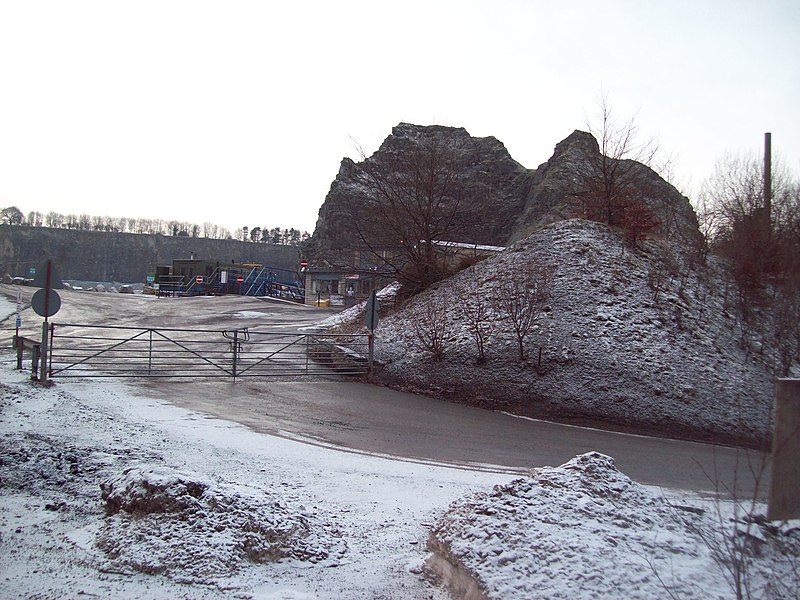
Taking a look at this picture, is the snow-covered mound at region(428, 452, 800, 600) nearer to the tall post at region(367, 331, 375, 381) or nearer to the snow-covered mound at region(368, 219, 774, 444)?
the snow-covered mound at region(368, 219, 774, 444)

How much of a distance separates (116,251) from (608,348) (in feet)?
314

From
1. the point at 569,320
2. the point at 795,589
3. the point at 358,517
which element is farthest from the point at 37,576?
the point at 569,320

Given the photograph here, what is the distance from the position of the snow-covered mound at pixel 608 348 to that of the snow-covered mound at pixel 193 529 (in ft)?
39.0

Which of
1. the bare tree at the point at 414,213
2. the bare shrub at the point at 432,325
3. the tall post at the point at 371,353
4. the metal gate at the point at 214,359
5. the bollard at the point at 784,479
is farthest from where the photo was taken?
the bare tree at the point at 414,213

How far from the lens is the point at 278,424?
1312cm

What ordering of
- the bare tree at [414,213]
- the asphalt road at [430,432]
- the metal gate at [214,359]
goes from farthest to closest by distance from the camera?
1. the bare tree at [414,213]
2. the metal gate at [214,359]
3. the asphalt road at [430,432]

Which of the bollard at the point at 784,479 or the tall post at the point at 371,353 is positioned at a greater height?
the bollard at the point at 784,479

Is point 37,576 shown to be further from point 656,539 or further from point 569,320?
point 569,320

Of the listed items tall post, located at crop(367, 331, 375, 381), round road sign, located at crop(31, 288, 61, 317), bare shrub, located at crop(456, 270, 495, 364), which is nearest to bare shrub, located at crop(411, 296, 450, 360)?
bare shrub, located at crop(456, 270, 495, 364)

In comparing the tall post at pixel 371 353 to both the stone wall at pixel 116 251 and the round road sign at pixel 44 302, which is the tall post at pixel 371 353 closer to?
the round road sign at pixel 44 302

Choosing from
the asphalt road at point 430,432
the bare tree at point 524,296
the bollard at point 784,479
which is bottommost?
the asphalt road at point 430,432

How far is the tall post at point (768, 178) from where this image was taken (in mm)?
19922

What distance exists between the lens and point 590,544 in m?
4.73

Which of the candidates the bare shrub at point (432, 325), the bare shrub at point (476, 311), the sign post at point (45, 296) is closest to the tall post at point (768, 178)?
the bare shrub at point (476, 311)
